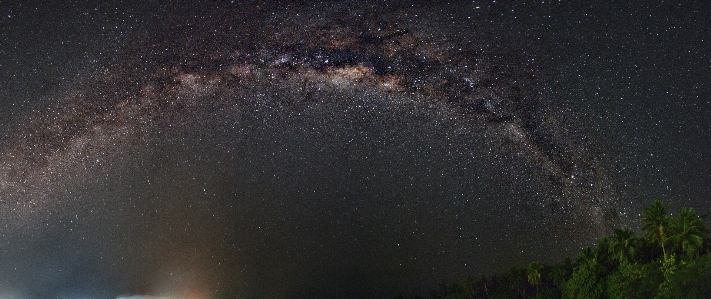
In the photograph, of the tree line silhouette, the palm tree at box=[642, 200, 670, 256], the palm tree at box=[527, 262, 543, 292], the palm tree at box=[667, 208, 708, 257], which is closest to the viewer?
the tree line silhouette

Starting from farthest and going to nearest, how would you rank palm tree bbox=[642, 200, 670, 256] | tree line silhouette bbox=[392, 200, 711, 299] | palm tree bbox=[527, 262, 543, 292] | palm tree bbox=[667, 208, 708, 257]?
palm tree bbox=[527, 262, 543, 292] < palm tree bbox=[642, 200, 670, 256] < palm tree bbox=[667, 208, 708, 257] < tree line silhouette bbox=[392, 200, 711, 299]

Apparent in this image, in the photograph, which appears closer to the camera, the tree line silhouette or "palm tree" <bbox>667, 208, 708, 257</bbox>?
the tree line silhouette

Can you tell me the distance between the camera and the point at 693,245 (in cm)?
3161

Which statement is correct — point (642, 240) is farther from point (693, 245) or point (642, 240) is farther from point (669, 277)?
point (669, 277)

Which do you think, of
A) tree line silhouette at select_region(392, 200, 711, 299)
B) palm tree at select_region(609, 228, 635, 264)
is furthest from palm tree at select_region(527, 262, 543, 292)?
palm tree at select_region(609, 228, 635, 264)

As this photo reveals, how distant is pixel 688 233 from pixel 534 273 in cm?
960

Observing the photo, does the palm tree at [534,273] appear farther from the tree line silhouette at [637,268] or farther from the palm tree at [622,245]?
the palm tree at [622,245]

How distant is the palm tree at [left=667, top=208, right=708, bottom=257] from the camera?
31.5 m

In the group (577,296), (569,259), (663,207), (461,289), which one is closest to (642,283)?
(577,296)

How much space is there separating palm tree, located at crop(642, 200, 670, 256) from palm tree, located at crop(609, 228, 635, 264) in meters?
0.96

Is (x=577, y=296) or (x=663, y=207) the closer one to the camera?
(x=577, y=296)

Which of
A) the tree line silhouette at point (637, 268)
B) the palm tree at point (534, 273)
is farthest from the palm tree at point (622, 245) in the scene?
the palm tree at point (534, 273)

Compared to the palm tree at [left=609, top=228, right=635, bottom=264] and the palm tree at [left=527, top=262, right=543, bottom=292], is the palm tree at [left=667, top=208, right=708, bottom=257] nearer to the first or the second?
the palm tree at [left=609, top=228, right=635, bottom=264]

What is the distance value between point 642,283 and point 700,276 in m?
2.87
